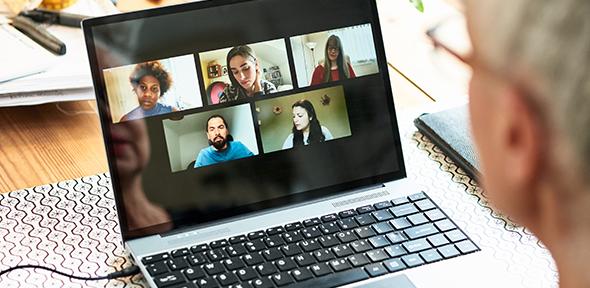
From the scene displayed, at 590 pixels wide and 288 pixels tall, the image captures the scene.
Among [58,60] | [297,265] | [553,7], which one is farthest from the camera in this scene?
[58,60]

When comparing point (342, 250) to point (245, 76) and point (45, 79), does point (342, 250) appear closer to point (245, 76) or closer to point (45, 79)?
point (245, 76)

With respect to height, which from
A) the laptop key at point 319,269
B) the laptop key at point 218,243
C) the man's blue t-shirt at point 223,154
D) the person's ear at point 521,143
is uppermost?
the person's ear at point 521,143

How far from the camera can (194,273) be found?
97cm

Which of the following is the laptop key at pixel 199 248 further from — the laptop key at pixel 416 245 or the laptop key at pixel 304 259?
the laptop key at pixel 416 245

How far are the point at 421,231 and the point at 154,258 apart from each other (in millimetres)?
280

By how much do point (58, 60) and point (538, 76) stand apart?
94 centimetres

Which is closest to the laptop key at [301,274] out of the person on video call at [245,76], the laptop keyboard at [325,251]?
the laptop keyboard at [325,251]

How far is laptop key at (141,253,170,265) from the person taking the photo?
3.24ft

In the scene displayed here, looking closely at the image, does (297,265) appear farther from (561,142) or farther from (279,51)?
(561,142)

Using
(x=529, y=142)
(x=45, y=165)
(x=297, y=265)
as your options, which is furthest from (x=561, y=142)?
→ (x=45, y=165)

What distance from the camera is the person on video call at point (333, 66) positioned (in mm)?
1093

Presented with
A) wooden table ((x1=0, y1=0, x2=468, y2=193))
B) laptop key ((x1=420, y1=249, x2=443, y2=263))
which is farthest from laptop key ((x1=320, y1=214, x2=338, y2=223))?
wooden table ((x1=0, y1=0, x2=468, y2=193))

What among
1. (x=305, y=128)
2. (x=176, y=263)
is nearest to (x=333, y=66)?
(x=305, y=128)

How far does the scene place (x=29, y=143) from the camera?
1.26 m
